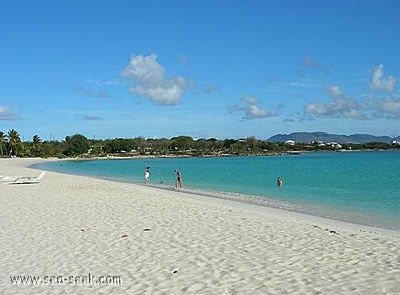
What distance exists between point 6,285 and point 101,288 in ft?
4.78

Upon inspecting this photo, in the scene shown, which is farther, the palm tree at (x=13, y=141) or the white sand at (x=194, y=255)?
the palm tree at (x=13, y=141)

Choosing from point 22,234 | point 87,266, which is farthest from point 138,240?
point 22,234

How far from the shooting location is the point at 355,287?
21.1 ft

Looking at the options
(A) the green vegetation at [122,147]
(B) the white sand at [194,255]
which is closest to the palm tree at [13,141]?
(A) the green vegetation at [122,147]

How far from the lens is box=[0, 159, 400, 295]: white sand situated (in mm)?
6746

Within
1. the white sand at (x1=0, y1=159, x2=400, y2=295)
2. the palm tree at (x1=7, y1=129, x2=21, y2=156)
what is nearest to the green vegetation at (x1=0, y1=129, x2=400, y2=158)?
the palm tree at (x1=7, y1=129, x2=21, y2=156)

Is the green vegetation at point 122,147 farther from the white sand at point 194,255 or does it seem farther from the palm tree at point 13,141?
the white sand at point 194,255

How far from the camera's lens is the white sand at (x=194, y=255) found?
675 cm

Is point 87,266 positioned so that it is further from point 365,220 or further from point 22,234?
point 365,220

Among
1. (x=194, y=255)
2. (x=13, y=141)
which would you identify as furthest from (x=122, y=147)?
(x=194, y=255)

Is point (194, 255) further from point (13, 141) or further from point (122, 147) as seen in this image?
point (122, 147)

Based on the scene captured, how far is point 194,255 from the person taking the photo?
8.70 m

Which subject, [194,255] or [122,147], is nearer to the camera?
[194,255]

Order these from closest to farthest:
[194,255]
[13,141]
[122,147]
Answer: [194,255] → [13,141] → [122,147]
